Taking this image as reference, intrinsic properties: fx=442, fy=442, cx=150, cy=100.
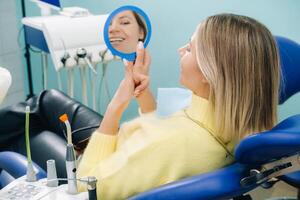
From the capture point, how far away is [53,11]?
10.6 feet

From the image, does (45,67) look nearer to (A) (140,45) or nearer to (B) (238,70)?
(A) (140,45)

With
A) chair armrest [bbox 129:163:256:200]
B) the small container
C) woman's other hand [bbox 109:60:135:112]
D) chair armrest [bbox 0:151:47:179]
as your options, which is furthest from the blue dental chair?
chair armrest [bbox 0:151:47:179]

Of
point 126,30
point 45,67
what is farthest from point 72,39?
point 126,30

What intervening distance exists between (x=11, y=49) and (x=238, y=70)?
112 inches

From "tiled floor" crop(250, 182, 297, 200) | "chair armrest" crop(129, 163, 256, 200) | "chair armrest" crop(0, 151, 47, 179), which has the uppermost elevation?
"chair armrest" crop(129, 163, 256, 200)

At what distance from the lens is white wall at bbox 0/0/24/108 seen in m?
3.45

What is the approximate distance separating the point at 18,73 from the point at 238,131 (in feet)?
9.40

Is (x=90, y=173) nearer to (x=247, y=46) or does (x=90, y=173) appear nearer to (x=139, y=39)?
(x=139, y=39)

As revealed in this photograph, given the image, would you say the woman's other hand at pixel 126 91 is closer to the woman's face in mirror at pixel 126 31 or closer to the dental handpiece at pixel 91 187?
the woman's face in mirror at pixel 126 31

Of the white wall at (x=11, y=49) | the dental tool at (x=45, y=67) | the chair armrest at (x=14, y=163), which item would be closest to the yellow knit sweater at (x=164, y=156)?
the chair armrest at (x=14, y=163)

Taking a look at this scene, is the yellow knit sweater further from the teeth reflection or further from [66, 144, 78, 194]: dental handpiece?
the teeth reflection

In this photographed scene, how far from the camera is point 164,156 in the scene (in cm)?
106

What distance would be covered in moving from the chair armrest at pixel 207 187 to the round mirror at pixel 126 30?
473 millimetres

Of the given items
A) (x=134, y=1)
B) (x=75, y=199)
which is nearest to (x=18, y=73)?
(x=134, y=1)
